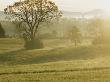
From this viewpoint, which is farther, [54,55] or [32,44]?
[32,44]

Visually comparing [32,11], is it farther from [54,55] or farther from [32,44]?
[54,55]

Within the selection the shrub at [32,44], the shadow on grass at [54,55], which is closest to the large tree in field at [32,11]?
the shrub at [32,44]

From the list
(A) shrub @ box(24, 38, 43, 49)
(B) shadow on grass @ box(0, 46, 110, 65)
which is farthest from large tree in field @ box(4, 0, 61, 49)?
(B) shadow on grass @ box(0, 46, 110, 65)

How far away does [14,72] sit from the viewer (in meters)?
47.8

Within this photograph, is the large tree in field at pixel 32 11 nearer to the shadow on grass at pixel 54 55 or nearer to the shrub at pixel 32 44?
the shrub at pixel 32 44

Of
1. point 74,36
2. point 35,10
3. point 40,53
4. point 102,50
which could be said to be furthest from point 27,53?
point 74,36

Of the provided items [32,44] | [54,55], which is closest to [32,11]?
[32,44]

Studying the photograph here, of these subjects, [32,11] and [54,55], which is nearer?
[54,55]

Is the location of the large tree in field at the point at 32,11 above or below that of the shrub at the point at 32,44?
above

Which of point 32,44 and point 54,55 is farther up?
point 54,55

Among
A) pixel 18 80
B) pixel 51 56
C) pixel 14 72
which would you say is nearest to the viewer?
pixel 18 80

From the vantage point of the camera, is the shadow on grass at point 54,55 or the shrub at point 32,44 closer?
the shadow on grass at point 54,55

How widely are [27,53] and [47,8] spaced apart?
27364 millimetres

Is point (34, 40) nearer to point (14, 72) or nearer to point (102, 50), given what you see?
point (102, 50)
